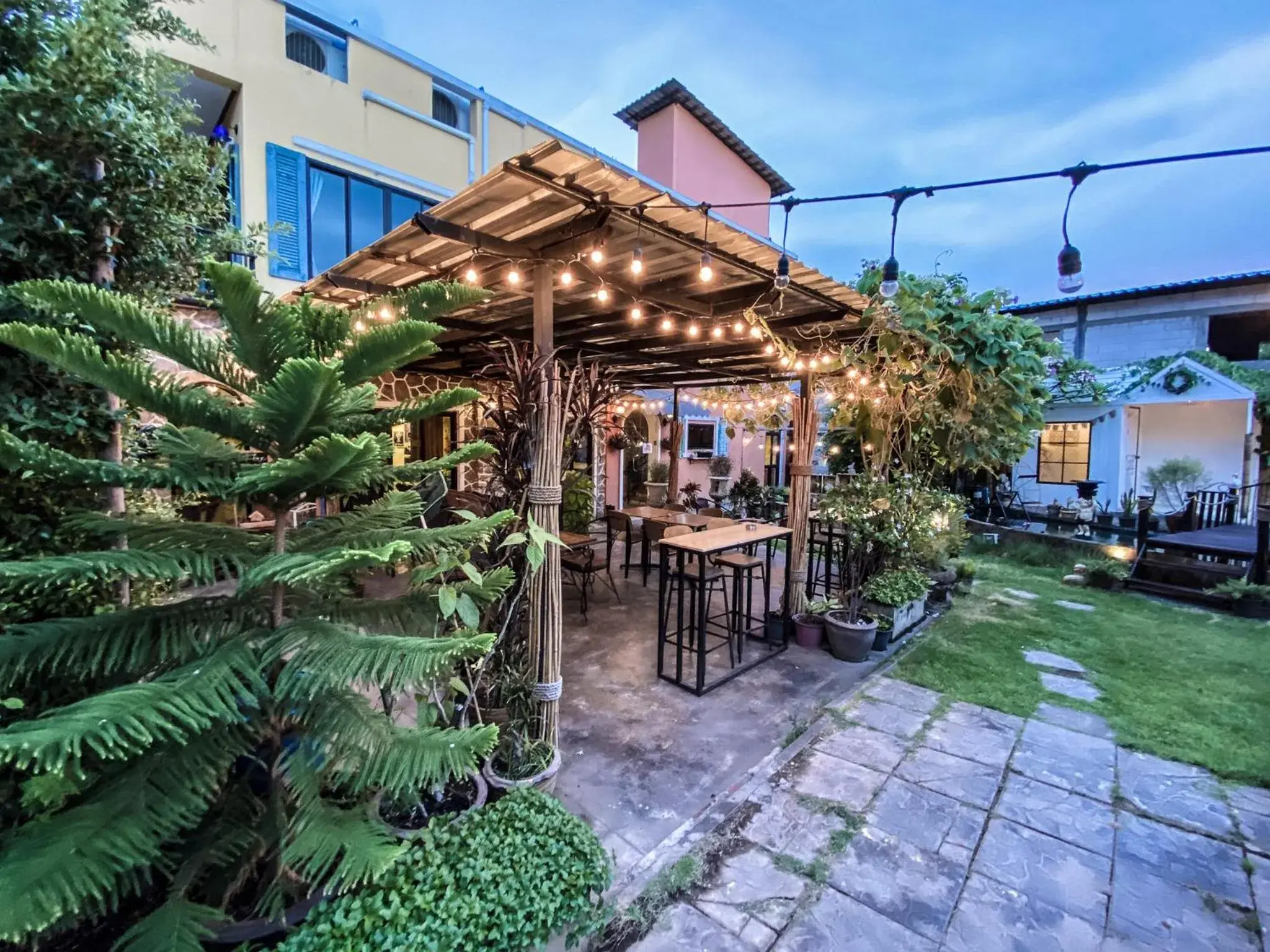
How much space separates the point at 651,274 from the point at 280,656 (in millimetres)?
2828

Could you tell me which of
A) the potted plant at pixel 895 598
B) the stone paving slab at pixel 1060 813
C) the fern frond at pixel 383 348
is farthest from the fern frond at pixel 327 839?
the potted plant at pixel 895 598

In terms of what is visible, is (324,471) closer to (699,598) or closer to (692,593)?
(699,598)

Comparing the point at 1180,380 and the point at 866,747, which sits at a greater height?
the point at 1180,380

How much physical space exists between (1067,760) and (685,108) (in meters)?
10.6

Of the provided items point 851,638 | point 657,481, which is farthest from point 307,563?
point 657,481

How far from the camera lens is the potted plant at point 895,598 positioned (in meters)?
4.52

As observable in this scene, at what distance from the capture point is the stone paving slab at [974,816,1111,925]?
2.02 meters

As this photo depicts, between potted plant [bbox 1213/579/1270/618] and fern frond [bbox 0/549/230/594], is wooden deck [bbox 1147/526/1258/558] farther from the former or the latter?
fern frond [bbox 0/549/230/594]

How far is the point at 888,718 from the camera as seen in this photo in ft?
10.9

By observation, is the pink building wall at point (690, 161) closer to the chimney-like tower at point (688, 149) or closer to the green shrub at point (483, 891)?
the chimney-like tower at point (688, 149)

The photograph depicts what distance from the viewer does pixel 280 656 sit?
1.30 m

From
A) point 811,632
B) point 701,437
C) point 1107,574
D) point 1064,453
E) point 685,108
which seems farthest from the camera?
point 701,437

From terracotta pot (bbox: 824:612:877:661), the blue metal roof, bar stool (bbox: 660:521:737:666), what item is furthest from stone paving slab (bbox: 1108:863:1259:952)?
the blue metal roof

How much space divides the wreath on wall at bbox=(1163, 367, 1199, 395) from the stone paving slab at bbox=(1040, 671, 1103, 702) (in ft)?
23.6
